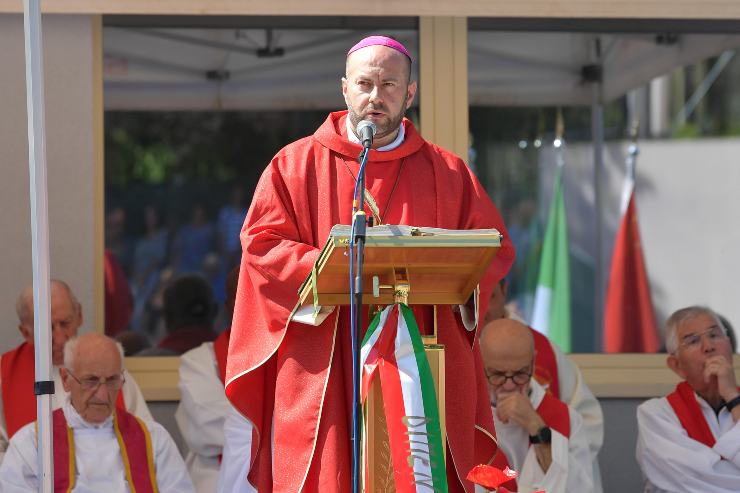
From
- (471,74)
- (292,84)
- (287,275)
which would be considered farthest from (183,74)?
(287,275)

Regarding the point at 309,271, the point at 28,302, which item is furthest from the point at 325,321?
the point at 28,302

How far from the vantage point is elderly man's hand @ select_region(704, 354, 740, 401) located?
21.8ft

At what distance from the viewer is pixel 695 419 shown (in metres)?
6.71

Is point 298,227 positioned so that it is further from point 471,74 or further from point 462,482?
point 471,74

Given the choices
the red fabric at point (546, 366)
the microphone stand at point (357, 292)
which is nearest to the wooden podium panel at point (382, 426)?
the microphone stand at point (357, 292)

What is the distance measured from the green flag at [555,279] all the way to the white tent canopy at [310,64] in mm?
554

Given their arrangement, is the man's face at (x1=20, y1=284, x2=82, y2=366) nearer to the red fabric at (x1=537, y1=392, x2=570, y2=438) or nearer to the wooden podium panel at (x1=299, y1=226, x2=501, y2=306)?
the red fabric at (x1=537, y1=392, x2=570, y2=438)

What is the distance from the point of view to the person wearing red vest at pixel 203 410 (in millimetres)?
6863

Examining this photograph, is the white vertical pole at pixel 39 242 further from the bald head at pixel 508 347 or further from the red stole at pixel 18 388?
the bald head at pixel 508 347

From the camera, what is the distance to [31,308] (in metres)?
6.87

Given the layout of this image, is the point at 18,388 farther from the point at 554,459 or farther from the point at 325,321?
the point at 325,321

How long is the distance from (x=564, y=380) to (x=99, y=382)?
88.5 inches

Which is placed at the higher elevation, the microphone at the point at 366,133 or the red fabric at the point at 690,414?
the microphone at the point at 366,133

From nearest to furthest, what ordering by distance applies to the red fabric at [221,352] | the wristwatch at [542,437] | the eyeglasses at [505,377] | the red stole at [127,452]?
the red stole at [127,452] < the wristwatch at [542,437] < the eyeglasses at [505,377] < the red fabric at [221,352]
